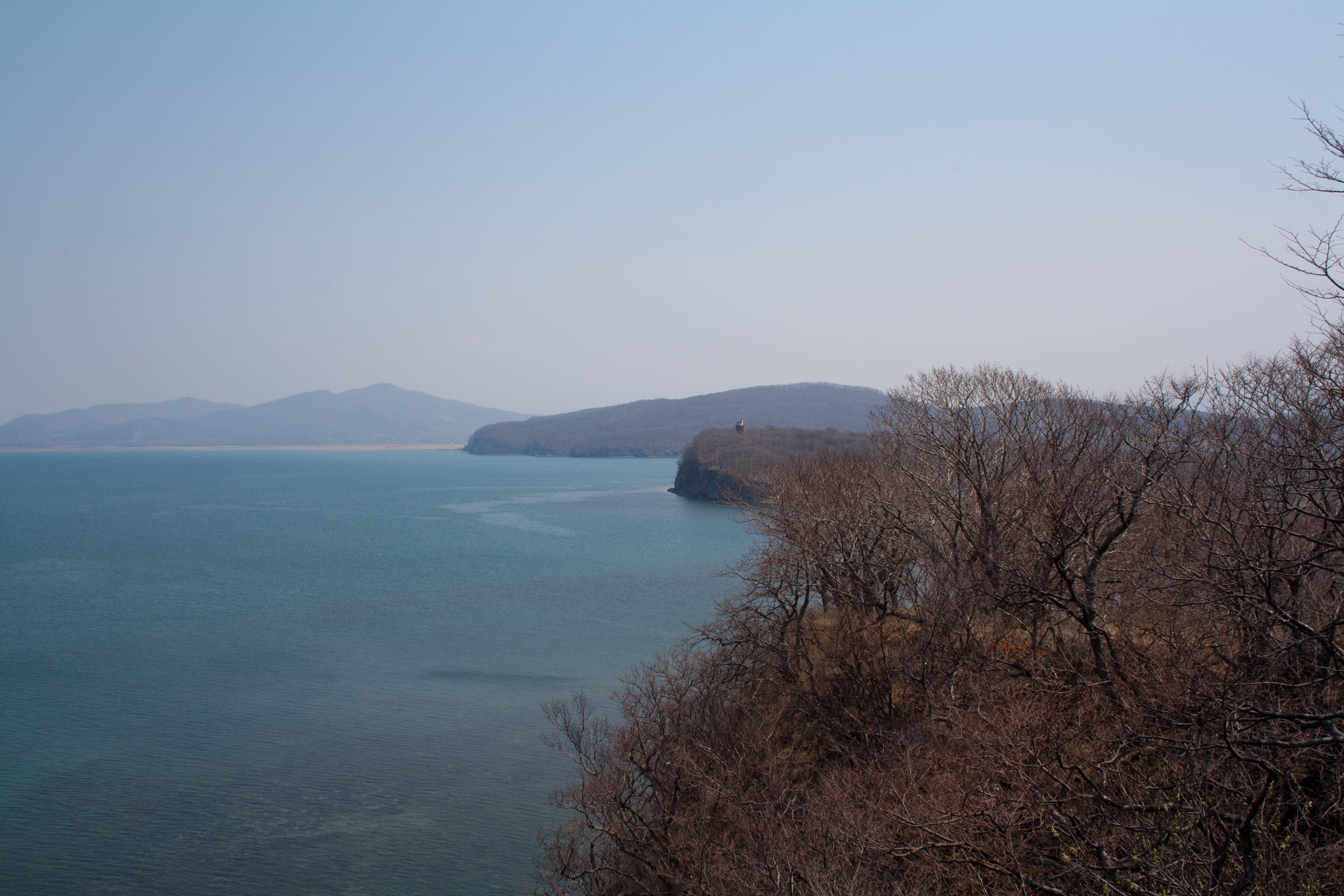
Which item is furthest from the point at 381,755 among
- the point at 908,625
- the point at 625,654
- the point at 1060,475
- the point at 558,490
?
the point at 558,490

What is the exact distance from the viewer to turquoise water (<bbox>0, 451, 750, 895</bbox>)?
19.3 meters

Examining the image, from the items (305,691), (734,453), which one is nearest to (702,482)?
(734,453)

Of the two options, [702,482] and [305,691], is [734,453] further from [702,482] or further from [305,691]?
[305,691]

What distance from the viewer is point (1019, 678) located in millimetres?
16734

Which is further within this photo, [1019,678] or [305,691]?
[305,691]

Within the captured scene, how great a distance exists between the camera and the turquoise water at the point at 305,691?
63.4 feet

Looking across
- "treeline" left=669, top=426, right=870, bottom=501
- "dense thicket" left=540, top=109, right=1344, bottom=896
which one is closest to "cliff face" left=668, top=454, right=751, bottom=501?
"treeline" left=669, top=426, right=870, bottom=501

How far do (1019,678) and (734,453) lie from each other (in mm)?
96106

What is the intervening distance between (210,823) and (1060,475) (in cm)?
2188

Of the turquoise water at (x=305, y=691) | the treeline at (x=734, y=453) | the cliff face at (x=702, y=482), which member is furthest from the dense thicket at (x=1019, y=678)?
the cliff face at (x=702, y=482)

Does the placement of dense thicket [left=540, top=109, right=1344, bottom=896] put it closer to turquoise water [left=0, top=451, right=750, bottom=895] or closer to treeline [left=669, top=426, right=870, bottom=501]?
turquoise water [left=0, top=451, right=750, bottom=895]

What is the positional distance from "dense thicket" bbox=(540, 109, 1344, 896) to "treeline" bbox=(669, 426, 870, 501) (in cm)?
6417

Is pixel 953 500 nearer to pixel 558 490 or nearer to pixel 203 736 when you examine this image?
pixel 203 736

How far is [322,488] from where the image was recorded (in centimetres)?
13400
